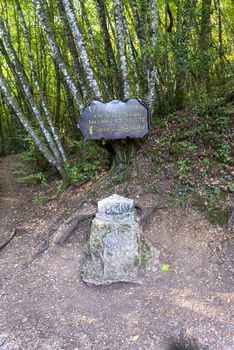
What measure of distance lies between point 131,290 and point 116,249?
0.57 m

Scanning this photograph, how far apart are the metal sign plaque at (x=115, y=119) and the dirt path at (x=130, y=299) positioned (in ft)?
5.10

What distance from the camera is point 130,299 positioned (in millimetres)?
3881

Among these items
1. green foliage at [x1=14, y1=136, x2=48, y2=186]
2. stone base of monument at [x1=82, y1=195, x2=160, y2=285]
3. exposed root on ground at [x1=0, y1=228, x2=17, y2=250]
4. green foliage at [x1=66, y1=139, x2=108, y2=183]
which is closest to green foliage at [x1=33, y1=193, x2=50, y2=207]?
green foliage at [x1=66, y1=139, x2=108, y2=183]

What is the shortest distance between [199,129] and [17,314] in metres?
4.59

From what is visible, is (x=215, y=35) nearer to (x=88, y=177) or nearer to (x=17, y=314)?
(x=88, y=177)

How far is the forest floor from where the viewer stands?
333 cm

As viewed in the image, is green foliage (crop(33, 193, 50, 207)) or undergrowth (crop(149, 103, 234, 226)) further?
green foliage (crop(33, 193, 50, 207))

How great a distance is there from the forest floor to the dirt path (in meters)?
0.01

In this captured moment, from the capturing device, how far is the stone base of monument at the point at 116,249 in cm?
414

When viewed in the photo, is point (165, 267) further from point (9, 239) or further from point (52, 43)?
point (52, 43)

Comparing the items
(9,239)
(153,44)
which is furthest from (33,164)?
(153,44)

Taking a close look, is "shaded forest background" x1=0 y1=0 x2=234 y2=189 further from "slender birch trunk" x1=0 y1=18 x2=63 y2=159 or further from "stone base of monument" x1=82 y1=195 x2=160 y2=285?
"stone base of monument" x1=82 y1=195 x2=160 y2=285

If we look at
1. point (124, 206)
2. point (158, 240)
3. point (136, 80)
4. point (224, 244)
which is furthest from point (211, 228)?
point (136, 80)

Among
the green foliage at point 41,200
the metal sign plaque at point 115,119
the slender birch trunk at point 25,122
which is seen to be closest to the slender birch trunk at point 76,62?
the metal sign plaque at point 115,119
